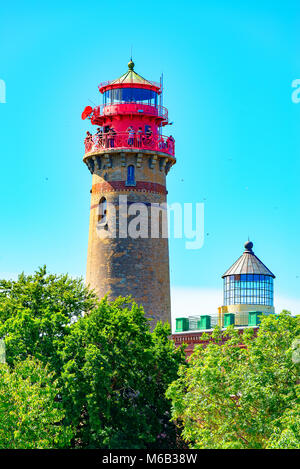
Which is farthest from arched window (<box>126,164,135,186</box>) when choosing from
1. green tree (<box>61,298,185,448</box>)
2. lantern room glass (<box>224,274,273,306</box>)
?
lantern room glass (<box>224,274,273,306</box>)

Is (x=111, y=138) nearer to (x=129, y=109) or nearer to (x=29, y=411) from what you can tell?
(x=129, y=109)

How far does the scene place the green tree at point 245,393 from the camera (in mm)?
50594

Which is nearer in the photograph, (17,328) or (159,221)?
(17,328)

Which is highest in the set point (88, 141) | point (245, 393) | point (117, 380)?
point (88, 141)

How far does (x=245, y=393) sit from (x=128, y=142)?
25.6 meters

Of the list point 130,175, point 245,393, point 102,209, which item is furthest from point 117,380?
point 130,175

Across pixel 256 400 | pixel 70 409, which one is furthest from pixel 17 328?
pixel 256 400

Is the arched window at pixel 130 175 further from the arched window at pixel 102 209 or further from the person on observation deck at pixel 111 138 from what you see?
the arched window at pixel 102 209

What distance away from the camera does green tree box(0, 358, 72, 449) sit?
52.3 meters

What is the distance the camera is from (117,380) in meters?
59.1

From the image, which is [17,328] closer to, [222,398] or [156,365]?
[156,365]
